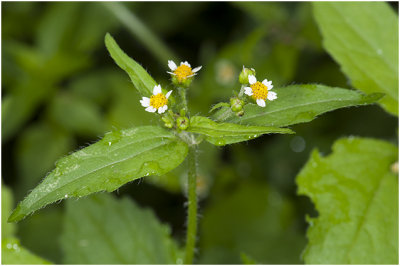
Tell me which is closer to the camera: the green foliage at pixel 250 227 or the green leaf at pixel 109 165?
the green leaf at pixel 109 165

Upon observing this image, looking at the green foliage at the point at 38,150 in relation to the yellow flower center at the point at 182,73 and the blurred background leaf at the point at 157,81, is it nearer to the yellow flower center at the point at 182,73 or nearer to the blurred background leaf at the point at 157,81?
the blurred background leaf at the point at 157,81

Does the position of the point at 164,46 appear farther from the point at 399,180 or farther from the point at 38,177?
the point at 399,180

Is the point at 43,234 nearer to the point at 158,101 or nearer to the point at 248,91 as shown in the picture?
the point at 158,101

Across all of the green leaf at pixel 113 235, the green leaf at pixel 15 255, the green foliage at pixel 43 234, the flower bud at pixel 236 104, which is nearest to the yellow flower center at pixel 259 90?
the flower bud at pixel 236 104

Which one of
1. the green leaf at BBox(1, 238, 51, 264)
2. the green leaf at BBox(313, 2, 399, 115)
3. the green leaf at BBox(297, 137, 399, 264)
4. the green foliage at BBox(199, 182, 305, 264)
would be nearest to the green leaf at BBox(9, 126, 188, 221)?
the green leaf at BBox(1, 238, 51, 264)

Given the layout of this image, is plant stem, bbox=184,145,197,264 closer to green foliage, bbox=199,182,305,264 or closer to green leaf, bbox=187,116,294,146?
green leaf, bbox=187,116,294,146

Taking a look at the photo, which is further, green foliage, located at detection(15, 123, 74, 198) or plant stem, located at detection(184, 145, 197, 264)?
green foliage, located at detection(15, 123, 74, 198)
